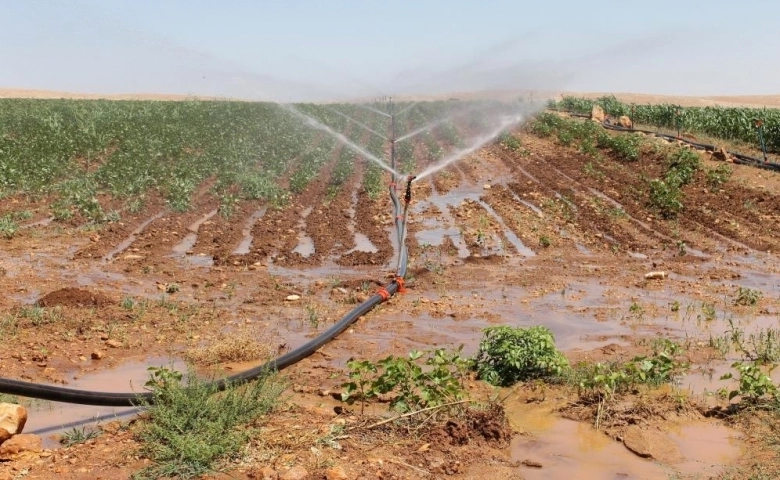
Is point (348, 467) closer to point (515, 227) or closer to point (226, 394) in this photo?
point (226, 394)

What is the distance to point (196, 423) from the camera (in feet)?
17.7

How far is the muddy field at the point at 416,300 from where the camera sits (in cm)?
541

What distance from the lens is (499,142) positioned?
30391mm

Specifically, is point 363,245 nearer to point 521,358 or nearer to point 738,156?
point 521,358

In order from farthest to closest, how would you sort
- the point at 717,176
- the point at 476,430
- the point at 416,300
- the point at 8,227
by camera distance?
the point at 717,176 → the point at 8,227 → the point at 416,300 → the point at 476,430

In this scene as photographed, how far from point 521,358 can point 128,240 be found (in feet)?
32.7

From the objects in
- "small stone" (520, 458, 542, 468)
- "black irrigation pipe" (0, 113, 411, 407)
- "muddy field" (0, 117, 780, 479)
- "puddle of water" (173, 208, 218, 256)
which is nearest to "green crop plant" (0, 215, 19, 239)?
"muddy field" (0, 117, 780, 479)

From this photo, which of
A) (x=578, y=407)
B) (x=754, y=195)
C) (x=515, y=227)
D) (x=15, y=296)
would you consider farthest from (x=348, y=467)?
(x=754, y=195)

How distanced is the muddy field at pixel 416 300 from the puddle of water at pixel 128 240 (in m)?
0.09

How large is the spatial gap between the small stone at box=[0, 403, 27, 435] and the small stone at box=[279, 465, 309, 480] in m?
2.14

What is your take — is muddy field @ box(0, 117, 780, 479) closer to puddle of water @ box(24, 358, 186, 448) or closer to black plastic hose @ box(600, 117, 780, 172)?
puddle of water @ box(24, 358, 186, 448)

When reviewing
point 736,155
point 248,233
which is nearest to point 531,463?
point 248,233

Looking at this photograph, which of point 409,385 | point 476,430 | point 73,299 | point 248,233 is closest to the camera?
point 476,430

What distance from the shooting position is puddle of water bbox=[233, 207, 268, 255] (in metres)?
13.8
